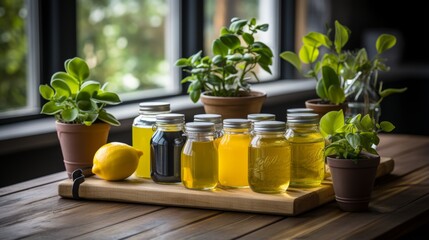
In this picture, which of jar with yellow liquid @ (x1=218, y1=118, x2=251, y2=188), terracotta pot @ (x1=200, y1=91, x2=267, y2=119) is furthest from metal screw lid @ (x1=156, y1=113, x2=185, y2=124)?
terracotta pot @ (x1=200, y1=91, x2=267, y2=119)

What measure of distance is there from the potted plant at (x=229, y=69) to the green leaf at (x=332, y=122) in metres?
0.28

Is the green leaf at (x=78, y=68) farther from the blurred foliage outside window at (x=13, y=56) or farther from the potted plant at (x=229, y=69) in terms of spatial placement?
the blurred foliage outside window at (x=13, y=56)

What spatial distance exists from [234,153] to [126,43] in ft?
Result: 6.39

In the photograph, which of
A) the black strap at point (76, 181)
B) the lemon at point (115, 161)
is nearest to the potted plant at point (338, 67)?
the lemon at point (115, 161)

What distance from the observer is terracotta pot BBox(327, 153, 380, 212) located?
5.38 ft

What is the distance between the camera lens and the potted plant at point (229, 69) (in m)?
1.93

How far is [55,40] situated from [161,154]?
1.39 meters

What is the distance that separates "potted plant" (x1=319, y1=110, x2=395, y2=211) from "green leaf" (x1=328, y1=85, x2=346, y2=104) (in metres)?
0.27

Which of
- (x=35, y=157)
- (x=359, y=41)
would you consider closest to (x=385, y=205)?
(x=35, y=157)

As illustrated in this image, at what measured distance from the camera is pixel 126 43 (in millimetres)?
3582

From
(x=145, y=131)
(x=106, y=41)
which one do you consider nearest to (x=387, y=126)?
(x=145, y=131)

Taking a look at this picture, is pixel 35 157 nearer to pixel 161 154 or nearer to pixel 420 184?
pixel 161 154

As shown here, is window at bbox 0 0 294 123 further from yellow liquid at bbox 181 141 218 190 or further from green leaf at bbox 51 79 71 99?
yellow liquid at bbox 181 141 218 190

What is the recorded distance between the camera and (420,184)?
6.39 feet
